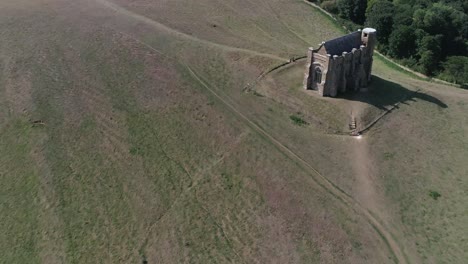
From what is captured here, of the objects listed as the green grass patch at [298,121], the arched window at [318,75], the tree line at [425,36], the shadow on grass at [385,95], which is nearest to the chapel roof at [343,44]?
the arched window at [318,75]

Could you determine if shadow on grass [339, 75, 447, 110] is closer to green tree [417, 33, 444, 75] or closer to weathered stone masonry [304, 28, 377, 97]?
weathered stone masonry [304, 28, 377, 97]

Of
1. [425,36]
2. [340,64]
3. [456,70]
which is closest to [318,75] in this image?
[340,64]

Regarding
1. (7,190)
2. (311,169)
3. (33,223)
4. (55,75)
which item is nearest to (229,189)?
(311,169)

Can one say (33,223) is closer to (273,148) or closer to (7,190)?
(7,190)

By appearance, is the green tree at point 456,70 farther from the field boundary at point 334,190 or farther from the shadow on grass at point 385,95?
the field boundary at point 334,190

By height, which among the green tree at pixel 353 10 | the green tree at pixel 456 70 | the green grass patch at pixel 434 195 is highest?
the green tree at pixel 353 10

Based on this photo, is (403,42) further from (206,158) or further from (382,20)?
(206,158)
